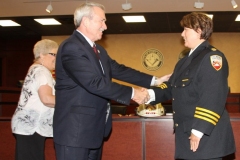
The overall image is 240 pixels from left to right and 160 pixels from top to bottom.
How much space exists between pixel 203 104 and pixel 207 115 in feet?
0.22

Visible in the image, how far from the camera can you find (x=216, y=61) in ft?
7.36

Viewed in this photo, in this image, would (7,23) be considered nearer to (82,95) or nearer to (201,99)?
(82,95)

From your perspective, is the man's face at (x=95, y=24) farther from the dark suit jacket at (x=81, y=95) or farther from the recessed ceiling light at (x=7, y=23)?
the recessed ceiling light at (x=7, y=23)

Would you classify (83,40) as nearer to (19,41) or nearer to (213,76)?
(213,76)

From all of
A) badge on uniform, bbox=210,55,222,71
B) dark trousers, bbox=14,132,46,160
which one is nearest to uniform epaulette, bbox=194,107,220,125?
badge on uniform, bbox=210,55,222,71

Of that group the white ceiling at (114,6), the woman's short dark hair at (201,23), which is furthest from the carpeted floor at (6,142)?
the white ceiling at (114,6)

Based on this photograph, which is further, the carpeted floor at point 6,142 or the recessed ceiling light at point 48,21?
the recessed ceiling light at point 48,21

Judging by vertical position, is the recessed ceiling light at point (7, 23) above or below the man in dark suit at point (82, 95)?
above

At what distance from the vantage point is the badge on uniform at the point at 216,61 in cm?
223

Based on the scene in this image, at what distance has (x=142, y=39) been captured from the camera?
11.3m

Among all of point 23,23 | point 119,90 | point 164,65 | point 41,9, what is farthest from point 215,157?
point 164,65

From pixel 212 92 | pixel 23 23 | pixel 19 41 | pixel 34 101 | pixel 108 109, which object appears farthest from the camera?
pixel 19 41

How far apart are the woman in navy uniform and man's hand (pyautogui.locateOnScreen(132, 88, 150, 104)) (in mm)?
268

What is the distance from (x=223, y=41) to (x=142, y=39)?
2.29m
